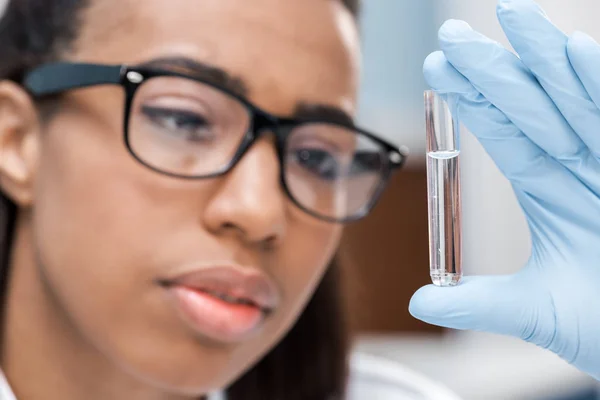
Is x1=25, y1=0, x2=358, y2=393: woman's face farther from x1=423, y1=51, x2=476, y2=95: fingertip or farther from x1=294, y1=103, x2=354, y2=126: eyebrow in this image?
x1=423, y1=51, x2=476, y2=95: fingertip

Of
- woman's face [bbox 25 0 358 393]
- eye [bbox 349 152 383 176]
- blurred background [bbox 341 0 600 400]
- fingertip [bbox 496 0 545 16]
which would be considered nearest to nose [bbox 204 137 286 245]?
woman's face [bbox 25 0 358 393]

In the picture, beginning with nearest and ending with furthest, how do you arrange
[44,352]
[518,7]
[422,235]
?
[518,7] → [44,352] → [422,235]

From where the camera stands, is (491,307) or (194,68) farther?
(194,68)

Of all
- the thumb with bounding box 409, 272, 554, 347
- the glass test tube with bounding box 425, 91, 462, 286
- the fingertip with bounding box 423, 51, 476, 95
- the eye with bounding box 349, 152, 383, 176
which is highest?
the fingertip with bounding box 423, 51, 476, 95

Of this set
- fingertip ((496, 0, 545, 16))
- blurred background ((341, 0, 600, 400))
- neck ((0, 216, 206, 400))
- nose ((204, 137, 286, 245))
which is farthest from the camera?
blurred background ((341, 0, 600, 400))

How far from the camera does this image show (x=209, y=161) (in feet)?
2.55

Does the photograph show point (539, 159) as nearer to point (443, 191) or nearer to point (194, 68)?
point (443, 191)

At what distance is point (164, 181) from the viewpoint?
764 millimetres

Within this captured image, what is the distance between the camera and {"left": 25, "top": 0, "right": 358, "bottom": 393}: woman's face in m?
0.76

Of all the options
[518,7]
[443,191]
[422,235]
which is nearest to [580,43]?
[518,7]

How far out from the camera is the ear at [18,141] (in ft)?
2.72

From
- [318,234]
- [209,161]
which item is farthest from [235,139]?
[318,234]

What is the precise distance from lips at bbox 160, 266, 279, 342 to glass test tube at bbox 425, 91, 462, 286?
25 cm

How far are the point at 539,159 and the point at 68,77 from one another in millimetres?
553
